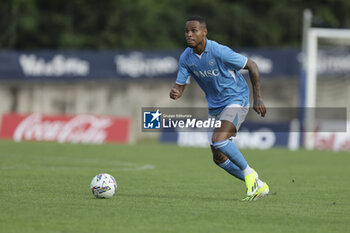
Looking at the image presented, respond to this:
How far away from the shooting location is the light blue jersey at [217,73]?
948cm

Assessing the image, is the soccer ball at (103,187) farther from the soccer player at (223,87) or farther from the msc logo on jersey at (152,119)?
the msc logo on jersey at (152,119)

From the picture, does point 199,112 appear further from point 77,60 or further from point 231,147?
point 231,147

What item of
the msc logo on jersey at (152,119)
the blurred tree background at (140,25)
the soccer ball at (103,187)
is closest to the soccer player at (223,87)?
the msc logo on jersey at (152,119)

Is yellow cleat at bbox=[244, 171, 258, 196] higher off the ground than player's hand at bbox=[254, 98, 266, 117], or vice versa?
player's hand at bbox=[254, 98, 266, 117]

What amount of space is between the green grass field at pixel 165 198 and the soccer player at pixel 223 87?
460 mm

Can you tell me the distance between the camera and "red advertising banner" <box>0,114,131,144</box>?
26.4m

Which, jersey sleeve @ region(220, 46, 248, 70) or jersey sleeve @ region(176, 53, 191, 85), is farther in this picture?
jersey sleeve @ region(176, 53, 191, 85)

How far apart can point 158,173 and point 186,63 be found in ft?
15.5

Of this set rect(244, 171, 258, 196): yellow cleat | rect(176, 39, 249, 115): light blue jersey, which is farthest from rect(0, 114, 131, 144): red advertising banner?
rect(244, 171, 258, 196): yellow cleat

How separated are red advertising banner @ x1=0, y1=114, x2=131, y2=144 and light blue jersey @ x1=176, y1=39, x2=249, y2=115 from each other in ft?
55.0

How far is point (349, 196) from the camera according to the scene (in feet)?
33.7

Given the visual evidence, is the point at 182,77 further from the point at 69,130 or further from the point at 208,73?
the point at 69,130

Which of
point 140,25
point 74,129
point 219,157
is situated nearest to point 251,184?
point 219,157

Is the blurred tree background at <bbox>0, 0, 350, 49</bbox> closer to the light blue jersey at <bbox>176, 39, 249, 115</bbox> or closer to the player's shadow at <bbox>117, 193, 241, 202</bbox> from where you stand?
the light blue jersey at <bbox>176, 39, 249, 115</bbox>
